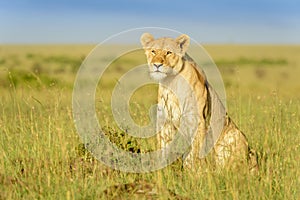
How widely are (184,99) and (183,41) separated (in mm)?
614

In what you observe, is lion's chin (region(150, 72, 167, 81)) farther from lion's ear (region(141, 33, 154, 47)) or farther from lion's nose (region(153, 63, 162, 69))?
lion's ear (region(141, 33, 154, 47))

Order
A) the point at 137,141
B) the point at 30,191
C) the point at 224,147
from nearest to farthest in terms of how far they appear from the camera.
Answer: the point at 30,191 < the point at 224,147 < the point at 137,141

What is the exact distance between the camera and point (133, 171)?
19.6 ft

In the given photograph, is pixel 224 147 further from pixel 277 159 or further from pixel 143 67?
pixel 143 67

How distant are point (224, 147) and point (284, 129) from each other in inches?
70.6

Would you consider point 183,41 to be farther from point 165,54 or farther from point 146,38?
point 146,38

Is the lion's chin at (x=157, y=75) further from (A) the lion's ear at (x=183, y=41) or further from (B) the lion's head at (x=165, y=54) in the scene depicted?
(A) the lion's ear at (x=183, y=41)

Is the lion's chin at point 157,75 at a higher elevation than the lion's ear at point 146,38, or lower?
lower

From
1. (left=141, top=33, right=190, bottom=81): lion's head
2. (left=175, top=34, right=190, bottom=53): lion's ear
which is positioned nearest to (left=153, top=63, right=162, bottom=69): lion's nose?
(left=141, top=33, right=190, bottom=81): lion's head

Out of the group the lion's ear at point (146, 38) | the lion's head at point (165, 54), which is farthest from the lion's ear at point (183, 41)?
the lion's ear at point (146, 38)

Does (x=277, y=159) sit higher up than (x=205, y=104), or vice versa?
(x=205, y=104)

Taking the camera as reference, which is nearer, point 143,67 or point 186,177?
point 186,177

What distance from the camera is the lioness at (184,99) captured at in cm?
640

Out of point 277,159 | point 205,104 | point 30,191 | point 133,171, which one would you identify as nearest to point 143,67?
point 205,104
